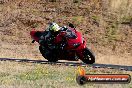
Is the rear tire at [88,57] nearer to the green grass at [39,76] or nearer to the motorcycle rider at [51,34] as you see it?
the green grass at [39,76]

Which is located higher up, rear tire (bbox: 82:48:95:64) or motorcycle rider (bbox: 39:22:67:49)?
motorcycle rider (bbox: 39:22:67:49)

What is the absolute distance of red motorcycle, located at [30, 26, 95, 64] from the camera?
21.4 metres

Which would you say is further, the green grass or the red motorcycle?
the red motorcycle

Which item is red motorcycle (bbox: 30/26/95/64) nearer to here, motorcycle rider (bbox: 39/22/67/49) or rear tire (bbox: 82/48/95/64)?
rear tire (bbox: 82/48/95/64)

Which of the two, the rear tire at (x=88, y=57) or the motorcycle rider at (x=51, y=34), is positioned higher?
the motorcycle rider at (x=51, y=34)

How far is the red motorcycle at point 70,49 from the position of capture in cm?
2139

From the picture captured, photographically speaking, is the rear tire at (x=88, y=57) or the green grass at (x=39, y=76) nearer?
the green grass at (x=39, y=76)

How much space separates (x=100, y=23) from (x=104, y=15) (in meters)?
1.24

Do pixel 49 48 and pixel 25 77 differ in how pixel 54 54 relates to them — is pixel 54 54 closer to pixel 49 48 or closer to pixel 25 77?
pixel 49 48

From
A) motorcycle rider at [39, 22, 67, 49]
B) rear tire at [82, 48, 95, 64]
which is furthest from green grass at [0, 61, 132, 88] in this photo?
motorcycle rider at [39, 22, 67, 49]

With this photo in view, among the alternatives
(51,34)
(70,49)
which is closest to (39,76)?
(70,49)

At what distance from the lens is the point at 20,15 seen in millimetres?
32844

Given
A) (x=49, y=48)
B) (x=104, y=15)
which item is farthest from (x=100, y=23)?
(x=49, y=48)

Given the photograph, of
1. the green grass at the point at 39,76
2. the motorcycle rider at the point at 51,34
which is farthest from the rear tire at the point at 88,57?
the motorcycle rider at the point at 51,34
